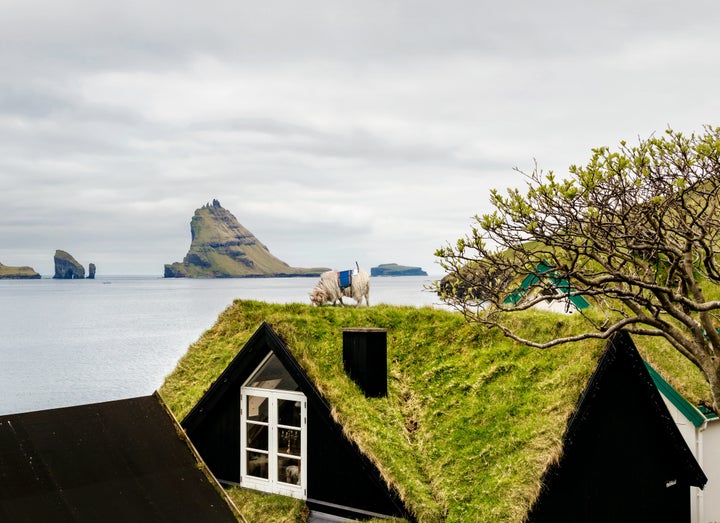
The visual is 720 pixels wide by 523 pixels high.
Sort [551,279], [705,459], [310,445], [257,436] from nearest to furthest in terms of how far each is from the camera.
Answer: [310,445] < [257,436] < [705,459] < [551,279]

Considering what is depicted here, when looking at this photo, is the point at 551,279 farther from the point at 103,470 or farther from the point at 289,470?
the point at 103,470

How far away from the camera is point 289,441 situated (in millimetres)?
15688

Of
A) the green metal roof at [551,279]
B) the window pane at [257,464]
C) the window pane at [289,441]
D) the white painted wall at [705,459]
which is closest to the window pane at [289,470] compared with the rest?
the window pane at [289,441]

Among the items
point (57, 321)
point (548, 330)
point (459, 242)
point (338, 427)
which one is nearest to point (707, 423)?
point (548, 330)

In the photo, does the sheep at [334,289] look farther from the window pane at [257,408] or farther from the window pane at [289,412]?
the window pane at [289,412]

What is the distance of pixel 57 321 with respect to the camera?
139 metres

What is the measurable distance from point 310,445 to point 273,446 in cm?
120

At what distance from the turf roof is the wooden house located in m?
3.46

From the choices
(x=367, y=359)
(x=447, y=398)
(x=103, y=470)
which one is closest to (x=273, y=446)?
(x=367, y=359)

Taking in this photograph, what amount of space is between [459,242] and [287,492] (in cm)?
713

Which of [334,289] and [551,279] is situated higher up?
[551,279]

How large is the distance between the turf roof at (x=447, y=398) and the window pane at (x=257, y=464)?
110 inches

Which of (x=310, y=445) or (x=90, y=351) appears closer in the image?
(x=310, y=445)

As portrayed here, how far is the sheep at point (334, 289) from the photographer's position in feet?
78.3
